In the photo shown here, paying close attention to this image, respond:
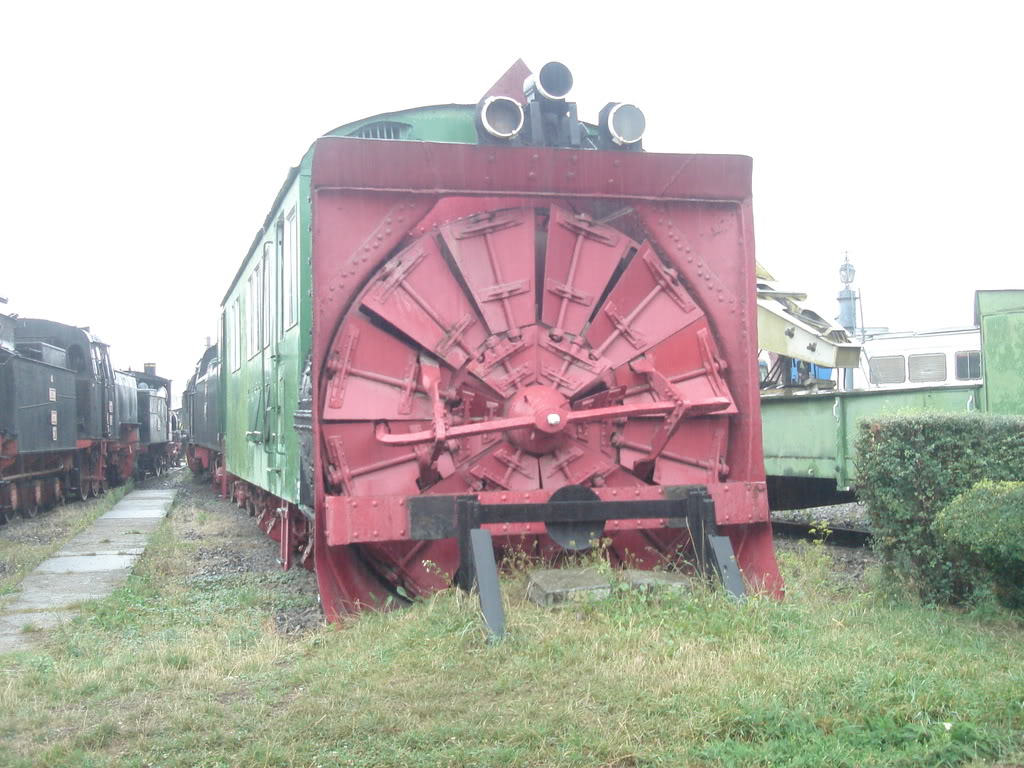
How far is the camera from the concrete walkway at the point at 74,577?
7.12 meters

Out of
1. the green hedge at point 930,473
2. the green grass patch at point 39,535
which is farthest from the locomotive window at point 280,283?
the green hedge at point 930,473

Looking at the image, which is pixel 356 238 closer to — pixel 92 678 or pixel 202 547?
pixel 92 678

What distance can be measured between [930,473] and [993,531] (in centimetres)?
97

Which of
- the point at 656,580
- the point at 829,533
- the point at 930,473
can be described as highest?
the point at 930,473

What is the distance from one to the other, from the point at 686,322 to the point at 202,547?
7.43 m

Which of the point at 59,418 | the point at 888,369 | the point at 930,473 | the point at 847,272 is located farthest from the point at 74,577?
the point at 847,272

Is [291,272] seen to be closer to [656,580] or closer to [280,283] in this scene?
[280,283]

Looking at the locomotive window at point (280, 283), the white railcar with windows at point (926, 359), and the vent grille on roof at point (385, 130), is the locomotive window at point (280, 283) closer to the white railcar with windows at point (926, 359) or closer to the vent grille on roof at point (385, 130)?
the vent grille on roof at point (385, 130)

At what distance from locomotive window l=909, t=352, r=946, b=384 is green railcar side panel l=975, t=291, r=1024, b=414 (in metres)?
9.61

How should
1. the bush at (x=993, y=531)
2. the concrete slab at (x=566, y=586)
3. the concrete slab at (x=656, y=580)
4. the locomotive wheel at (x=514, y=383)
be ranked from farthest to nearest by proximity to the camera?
1. the locomotive wheel at (x=514, y=383)
2. the bush at (x=993, y=531)
3. the concrete slab at (x=656, y=580)
4. the concrete slab at (x=566, y=586)

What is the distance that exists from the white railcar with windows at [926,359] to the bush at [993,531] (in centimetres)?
1281

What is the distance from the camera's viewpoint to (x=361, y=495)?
562cm

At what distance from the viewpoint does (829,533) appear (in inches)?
406

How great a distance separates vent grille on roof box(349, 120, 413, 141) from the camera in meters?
6.46
